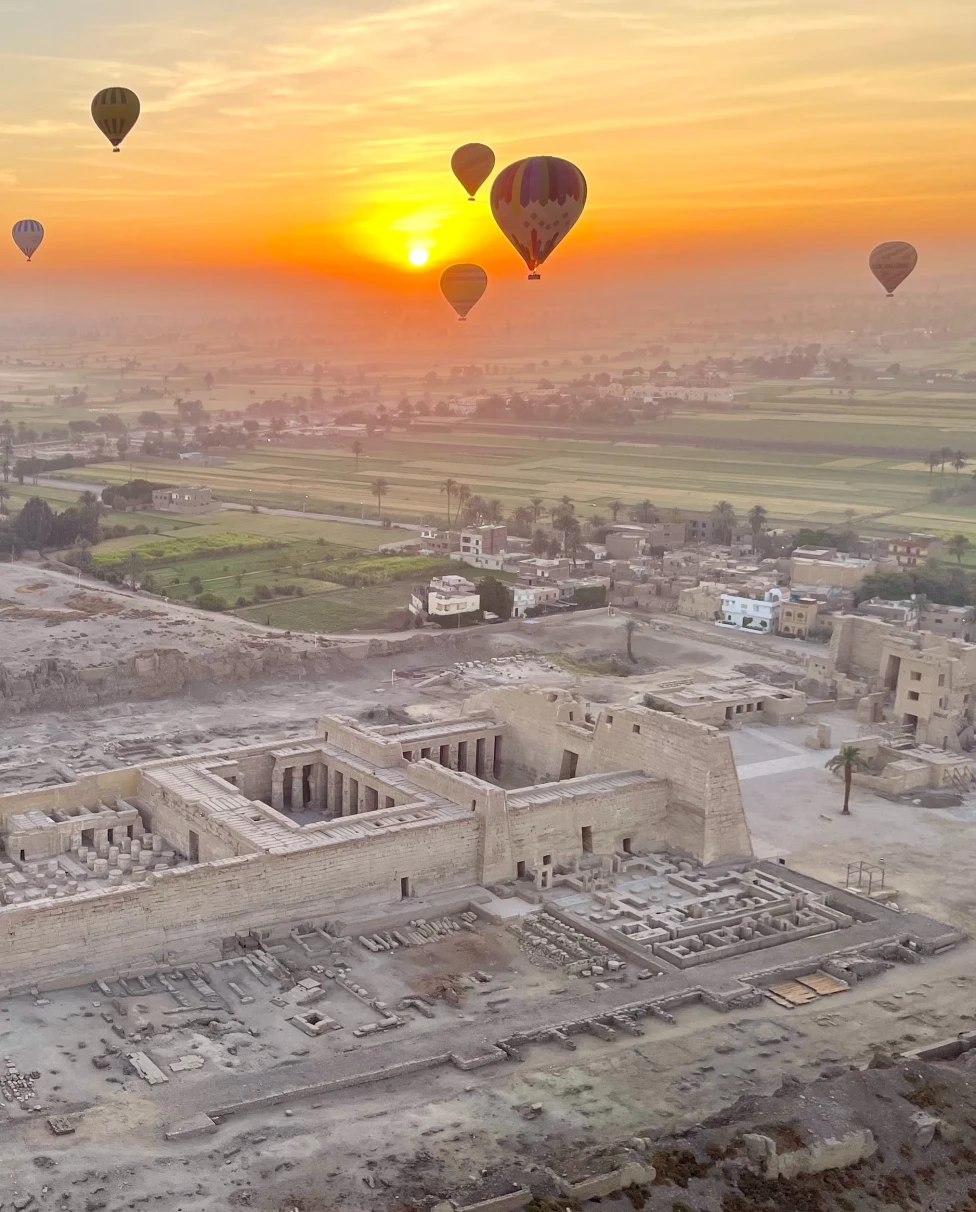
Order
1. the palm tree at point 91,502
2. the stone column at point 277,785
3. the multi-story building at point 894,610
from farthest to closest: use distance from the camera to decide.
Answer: the palm tree at point 91,502 → the multi-story building at point 894,610 → the stone column at point 277,785

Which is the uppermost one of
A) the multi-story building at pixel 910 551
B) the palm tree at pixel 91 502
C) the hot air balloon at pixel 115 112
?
the hot air balloon at pixel 115 112

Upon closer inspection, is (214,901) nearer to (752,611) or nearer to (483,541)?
(752,611)

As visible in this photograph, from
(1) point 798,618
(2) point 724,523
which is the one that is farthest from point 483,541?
(1) point 798,618

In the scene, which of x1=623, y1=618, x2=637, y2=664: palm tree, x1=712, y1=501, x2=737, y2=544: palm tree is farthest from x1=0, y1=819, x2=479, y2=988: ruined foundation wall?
x1=712, y1=501, x2=737, y2=544: palm tree

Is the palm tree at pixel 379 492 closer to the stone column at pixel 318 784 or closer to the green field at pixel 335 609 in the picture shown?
the green field at pixel 335 609

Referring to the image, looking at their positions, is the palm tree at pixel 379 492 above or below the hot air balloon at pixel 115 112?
below

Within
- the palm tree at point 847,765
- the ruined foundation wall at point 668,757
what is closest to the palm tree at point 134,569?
the ruined foundation wall at point 668,757

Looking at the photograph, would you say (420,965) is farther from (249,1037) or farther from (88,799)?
(88,799)

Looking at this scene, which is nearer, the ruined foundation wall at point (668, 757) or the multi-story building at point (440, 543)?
the ruined foundation wall at point (668, 757)
